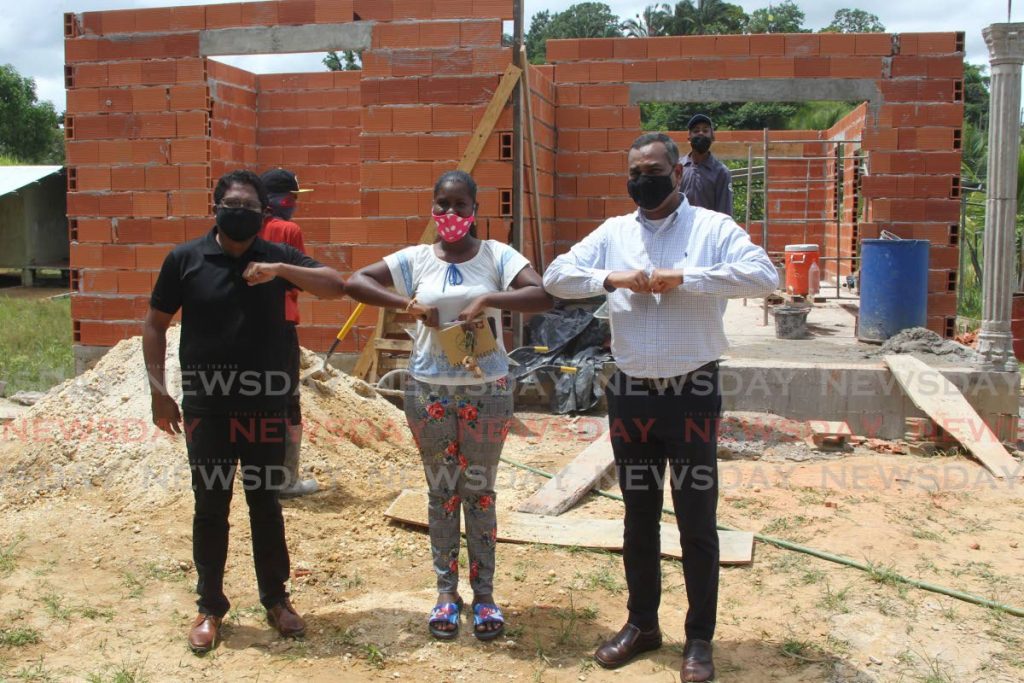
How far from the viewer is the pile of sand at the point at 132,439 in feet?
18.4

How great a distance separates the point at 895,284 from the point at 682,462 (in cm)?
627

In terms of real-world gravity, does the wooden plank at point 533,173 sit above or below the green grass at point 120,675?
above

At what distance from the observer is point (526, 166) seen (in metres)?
8.79

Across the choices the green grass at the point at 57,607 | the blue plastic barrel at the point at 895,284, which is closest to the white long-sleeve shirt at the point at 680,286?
the green grass at the point at 57,607

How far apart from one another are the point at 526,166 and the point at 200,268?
18.0 ft

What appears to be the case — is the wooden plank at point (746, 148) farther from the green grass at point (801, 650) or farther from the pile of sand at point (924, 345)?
the green grass at point (801, 650)

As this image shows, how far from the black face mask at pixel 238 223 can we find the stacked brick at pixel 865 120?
6.70m

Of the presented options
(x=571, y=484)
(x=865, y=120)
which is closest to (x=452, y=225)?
(x=571, y=484)

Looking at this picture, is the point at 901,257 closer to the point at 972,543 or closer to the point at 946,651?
the point at 972,543

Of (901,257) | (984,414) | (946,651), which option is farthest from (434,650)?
(901,257)

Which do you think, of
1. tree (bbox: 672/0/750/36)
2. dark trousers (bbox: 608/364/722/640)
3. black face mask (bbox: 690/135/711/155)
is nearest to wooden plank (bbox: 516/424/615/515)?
dark trousers (bbox: 608/364/722/640)

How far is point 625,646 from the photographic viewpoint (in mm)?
3623

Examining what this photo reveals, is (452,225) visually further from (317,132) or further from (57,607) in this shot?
(317,132)

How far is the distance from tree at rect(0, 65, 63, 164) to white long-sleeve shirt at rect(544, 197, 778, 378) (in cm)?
3532
